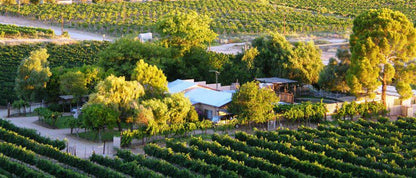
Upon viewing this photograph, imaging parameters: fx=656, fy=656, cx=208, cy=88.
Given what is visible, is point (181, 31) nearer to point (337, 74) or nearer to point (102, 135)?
point (337, 74)

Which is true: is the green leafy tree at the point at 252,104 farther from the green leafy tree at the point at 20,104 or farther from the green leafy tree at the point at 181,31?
the green leafy tree at the point at 20,104

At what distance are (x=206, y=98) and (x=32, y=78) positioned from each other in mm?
12097

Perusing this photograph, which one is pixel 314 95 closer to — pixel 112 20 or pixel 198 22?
pixel 198 22

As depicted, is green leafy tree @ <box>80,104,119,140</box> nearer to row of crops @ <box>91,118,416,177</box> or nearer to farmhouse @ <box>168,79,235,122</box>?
row of crops @ <box>91,118,416,177</box>

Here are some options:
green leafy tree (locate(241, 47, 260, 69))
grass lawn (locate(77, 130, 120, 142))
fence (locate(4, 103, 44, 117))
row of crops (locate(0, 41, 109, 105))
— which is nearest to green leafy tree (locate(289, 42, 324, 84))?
green leafy tree (locate(241, 47, 260, 69))

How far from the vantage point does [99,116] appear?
3600 cm

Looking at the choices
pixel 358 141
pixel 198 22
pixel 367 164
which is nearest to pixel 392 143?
pixel 358 141

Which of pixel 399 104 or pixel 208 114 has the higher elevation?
pixel 399 104

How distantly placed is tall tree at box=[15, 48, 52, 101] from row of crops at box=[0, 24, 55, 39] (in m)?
33.3

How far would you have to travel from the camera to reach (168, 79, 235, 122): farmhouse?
40656 millimetres

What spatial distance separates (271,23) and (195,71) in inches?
1644

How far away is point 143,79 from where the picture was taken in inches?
1619

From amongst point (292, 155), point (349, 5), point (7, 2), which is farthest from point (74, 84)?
point (349, 5)

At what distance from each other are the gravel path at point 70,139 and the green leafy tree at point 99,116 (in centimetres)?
105
